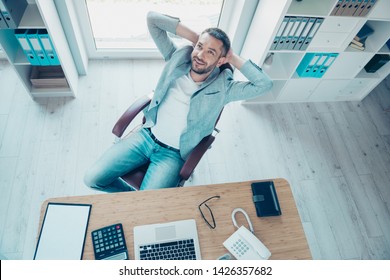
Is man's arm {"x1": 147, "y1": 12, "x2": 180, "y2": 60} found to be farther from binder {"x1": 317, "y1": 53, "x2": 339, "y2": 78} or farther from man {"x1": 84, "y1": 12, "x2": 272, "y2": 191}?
binder {"x1": 317, "y1": 53, "x2": 339, "y2": 78}

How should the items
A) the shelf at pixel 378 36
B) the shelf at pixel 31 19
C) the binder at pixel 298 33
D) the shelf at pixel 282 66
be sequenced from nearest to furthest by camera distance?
the shelf at pixel 31 19
the binder at pixel 298 33
the shelf at pixel 378 36
the shelf at pixel 282 66

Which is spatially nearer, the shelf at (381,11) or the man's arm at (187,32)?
the man's arm at (187,32)

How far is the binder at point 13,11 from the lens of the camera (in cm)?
191

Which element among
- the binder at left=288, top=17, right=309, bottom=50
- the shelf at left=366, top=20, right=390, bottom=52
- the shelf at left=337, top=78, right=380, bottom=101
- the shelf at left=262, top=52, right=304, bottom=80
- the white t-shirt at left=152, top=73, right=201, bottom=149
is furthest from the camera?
the shelf at left=337, top=78, right=380, bottom=101

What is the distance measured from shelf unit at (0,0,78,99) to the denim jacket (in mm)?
856

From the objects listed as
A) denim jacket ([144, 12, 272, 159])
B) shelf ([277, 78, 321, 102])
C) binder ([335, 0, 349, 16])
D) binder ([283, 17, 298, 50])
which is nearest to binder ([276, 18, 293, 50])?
binder ([283, 17, 298, 50])

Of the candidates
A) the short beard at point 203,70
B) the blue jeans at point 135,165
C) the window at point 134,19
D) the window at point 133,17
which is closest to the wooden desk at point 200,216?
the blue jeans at point 135,165

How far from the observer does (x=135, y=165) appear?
74.1 inches

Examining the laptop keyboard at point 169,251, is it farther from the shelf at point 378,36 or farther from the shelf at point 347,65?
the shelf at point 378,36

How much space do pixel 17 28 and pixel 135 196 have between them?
159 cm

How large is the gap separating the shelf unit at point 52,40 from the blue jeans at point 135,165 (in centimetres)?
102

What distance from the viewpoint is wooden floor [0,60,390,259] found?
2.28 metres

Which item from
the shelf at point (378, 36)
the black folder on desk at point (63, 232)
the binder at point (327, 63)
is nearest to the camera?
the black folder on desk at point (63, 232)

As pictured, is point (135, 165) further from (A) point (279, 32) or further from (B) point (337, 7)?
(B) point (337, 7)
